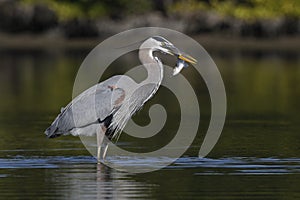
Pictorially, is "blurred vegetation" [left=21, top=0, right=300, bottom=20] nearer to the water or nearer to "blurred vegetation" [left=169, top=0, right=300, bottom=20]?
"blurred vegetation" [left=169, top=0, right=300, bottom=20]

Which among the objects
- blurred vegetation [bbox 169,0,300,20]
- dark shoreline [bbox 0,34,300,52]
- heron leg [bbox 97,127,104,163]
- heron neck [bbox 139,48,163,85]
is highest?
blurred vegetation [bbox 169,0,300,20]

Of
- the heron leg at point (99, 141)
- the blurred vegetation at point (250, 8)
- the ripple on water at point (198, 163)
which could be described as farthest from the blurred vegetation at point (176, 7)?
the ripple on water at point (198, 163)

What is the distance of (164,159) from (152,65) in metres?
1.07

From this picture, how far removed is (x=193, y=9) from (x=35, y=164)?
107ft

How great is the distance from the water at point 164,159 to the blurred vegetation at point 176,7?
1930 cm

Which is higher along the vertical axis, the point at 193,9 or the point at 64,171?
the point at 193,9

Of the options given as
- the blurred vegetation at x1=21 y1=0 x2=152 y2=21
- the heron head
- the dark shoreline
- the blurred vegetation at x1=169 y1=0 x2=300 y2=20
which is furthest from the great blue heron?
the blurred vegetation at x1=21 y1=0 x2=152 y2=21

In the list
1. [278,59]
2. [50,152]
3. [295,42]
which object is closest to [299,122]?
[50,152]

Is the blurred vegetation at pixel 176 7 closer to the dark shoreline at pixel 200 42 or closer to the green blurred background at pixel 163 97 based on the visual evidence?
the green blurred background at pixel 163 97

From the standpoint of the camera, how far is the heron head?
1307 centimetres

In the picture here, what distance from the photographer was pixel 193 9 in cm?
4519

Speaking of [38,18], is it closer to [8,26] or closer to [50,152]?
[8,26]

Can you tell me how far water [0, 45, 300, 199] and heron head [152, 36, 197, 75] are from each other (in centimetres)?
107

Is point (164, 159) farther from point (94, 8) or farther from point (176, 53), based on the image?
point (94, 8)
